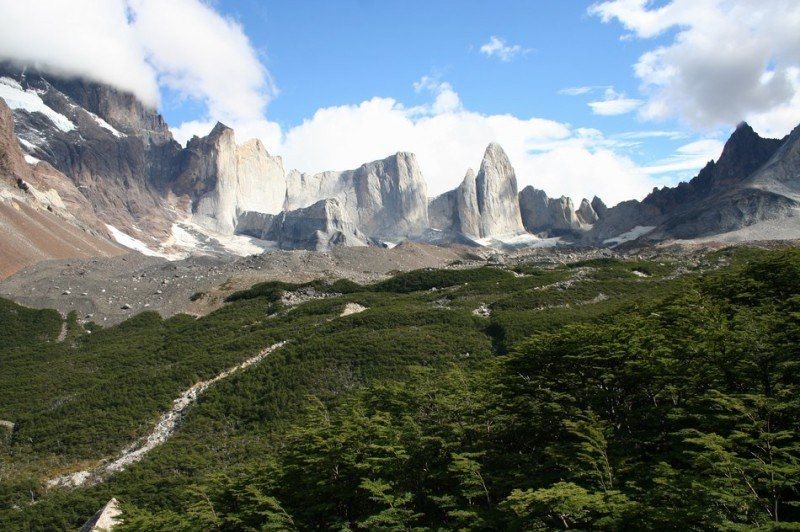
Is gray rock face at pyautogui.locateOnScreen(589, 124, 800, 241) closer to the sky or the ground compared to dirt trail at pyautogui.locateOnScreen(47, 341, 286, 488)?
closer to the sky

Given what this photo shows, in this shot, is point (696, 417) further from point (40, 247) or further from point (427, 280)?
point (40, 247)

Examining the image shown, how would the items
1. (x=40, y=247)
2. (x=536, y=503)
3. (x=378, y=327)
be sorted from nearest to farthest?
(x=536, y=503), (x=378, y=327), (x=40, y=247)

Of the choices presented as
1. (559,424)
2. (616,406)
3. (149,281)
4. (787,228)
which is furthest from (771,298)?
(787,228)

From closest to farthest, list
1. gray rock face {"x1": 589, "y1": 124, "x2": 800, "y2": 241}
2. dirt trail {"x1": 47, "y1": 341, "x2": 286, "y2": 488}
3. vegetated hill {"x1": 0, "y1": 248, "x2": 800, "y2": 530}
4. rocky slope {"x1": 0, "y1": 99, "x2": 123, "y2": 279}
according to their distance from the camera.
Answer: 1. vegetated hill {"x1": 0, "y1": 248, "x2": 800, "y2": 530}
2. dirt trail {"x1": 47, "y1": 341, "x2": 286, "y2": 488}
3. rocky slope {"x1": 0, "y1": 99, "x2": 123, "y2": 279}
4. gray rock face {"x1": 589, "y1": 124, "x2": 800, "y2": 241}

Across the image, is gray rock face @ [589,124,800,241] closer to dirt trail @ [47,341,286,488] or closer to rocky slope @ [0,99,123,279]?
dirt trail @ [47,341,286,488]

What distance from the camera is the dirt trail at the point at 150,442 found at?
3075 centimetres

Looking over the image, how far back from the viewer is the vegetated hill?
10969mm

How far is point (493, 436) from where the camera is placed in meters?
15.6

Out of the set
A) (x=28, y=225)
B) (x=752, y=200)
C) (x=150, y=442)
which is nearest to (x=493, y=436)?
(x=150, y=442)

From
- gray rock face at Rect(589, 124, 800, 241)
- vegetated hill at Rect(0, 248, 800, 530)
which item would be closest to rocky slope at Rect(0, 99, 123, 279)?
vegetated hill at Rect(0, 248, 800, 530)

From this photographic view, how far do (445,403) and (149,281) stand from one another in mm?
78215

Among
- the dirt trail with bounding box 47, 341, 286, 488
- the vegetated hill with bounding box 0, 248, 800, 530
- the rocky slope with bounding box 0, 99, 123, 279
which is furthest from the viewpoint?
the rocky slope with bounding box 0, 99, 123, 279

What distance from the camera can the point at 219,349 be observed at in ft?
164

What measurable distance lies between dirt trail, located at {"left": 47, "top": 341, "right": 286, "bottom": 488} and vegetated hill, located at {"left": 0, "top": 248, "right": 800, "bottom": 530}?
799mm
